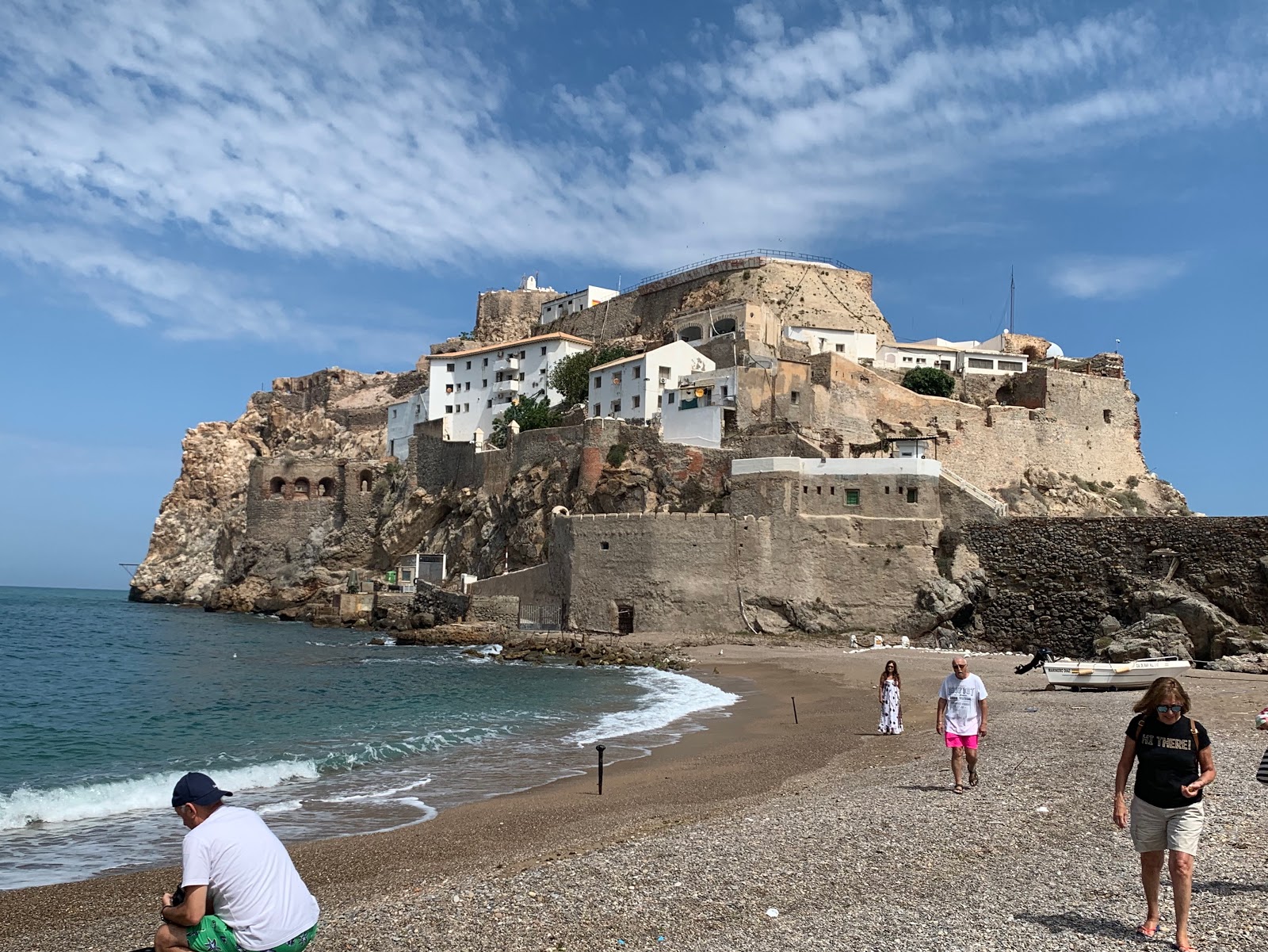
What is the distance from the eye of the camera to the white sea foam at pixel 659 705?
19.3 metres

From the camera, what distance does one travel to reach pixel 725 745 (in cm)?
1725

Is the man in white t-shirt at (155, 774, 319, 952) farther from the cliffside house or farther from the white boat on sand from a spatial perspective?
the cliffside house

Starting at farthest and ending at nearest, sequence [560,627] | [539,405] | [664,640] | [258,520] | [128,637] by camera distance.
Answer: [258,520], [539,405], [128,637], [560,627], [664,640]

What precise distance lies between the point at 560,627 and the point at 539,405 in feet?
64.1

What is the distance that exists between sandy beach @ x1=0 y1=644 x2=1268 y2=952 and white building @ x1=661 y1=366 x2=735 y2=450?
28638 mm

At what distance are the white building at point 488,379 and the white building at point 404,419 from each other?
159cm

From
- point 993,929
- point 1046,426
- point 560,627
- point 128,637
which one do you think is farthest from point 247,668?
point 1046,426

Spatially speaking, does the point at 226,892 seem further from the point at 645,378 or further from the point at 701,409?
the point at 645,378

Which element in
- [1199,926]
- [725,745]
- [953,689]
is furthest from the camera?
[725,745]

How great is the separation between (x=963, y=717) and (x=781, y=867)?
3970mm

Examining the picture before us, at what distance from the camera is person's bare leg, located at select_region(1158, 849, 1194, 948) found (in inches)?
239

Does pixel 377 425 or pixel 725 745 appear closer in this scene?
pixel 725 745

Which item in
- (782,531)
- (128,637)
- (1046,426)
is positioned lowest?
(128,637)

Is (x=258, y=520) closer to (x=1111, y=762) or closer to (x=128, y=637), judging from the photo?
(x=128, y=637)
